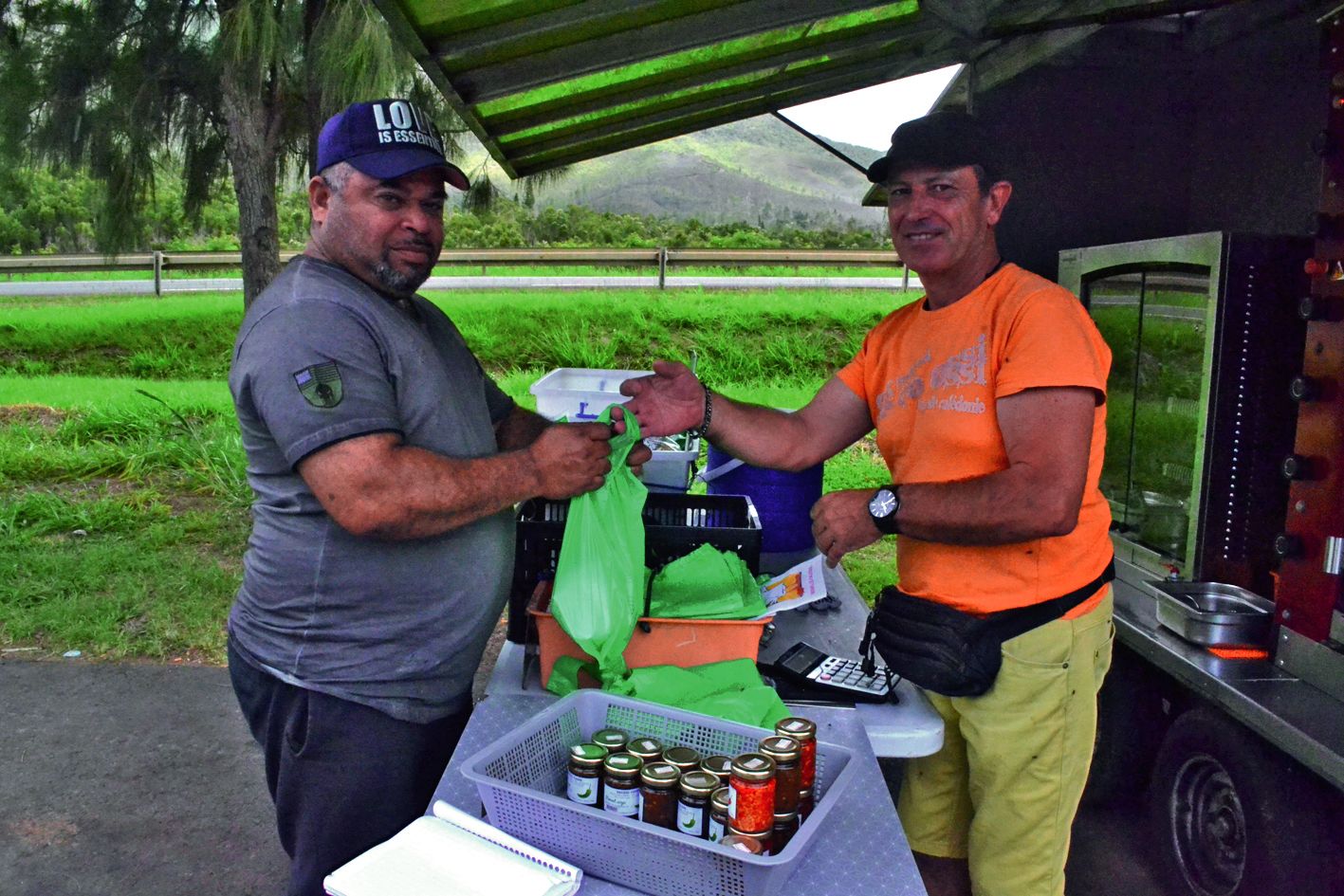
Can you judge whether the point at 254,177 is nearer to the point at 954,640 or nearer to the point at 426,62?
the point at 426,62

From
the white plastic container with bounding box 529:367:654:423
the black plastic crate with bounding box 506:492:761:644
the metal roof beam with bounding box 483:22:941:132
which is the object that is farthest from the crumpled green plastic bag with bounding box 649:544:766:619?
the metal roof beam with bounding box 483:22:941:132

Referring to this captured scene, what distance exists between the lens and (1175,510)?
10.4 ft

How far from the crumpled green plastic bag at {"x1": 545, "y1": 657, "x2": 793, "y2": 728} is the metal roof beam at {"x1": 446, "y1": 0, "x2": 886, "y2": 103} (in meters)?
1.76

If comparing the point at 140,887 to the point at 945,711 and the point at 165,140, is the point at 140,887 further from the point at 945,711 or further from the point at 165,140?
the point at 165,140

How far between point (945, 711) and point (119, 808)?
123 inches

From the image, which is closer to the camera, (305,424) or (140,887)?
(305,424)

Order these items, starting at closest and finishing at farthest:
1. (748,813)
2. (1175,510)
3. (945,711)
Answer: (748,813) < (945,711) < (1175,510)

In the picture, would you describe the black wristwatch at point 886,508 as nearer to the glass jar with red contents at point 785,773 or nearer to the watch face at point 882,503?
the watch face at point 882,503

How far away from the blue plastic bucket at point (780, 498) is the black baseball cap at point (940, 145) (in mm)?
959

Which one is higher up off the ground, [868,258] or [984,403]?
[868,258]

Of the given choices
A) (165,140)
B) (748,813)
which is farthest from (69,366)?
(748,813)

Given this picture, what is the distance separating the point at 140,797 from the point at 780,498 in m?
2.75

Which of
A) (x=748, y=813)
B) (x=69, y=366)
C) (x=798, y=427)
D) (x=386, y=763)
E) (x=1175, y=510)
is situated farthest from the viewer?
(x=69, y=366)

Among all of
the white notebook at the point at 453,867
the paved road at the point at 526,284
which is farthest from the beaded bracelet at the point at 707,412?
the paved road at the point at 526,284
